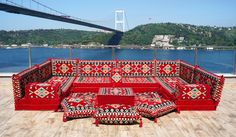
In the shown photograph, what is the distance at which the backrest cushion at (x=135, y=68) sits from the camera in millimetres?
6676

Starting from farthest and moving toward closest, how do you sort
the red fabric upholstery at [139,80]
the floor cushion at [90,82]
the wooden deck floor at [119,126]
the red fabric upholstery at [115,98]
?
the red fabric upholstery at [139,80] → the floor cushion at [90,82] → the red fabric upholstery at [115,98] → the wooden deck floor at [119,126]

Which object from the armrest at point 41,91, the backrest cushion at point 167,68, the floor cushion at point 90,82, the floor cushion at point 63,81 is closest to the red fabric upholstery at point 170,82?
the backrest cushion at point 167,68

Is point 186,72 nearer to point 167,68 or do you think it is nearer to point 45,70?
point 167,68

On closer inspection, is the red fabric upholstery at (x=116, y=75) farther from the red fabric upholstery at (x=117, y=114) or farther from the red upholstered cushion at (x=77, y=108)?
the red fabric upholstery at (x=117, y=114)

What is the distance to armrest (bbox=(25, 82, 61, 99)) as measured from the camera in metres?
4.77

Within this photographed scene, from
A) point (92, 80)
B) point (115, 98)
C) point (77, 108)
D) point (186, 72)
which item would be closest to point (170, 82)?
point (186, 72)

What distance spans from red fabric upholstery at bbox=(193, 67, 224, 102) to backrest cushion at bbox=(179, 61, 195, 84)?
11.5 inches

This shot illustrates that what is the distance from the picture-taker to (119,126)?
411cm

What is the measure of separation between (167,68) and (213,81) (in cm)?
197

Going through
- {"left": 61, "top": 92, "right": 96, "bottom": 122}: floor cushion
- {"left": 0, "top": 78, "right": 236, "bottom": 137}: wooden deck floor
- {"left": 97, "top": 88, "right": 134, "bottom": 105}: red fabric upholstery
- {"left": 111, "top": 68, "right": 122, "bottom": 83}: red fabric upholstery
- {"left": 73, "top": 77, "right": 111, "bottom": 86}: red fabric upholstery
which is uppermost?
{"left": 111, "top": 68, "right": 122, "bottom": 83}: red fabric upholstery

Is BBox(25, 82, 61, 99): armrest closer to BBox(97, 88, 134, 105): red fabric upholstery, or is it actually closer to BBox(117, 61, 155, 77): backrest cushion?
BBox(97, 88, 134, 105): red fabric upholstery

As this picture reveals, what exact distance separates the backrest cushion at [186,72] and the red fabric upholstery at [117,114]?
7.87 feet

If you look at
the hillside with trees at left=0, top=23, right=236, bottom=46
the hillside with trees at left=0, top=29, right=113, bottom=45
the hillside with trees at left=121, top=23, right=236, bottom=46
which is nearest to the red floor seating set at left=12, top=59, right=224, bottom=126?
the hillside with trees at left=121, top=23, right=236, bottom=46

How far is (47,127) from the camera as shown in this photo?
408 centimetres
